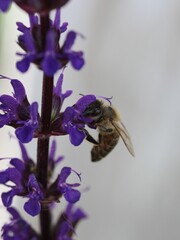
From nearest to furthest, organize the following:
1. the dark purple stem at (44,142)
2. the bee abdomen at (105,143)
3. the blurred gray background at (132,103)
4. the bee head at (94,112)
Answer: the dark purple stem at (44,142) → the bee head at (94,112) → the bee abdomen at (105,143) → the blurred gray background at (132,103)

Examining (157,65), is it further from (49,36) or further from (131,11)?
(49,36)

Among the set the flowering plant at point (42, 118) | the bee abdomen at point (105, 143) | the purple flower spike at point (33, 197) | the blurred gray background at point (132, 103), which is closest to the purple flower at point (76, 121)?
the flowering plant at point (42, 118)

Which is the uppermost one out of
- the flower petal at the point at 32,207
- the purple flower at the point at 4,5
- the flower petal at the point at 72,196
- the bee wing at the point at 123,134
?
the purple flower at the point at 4,5

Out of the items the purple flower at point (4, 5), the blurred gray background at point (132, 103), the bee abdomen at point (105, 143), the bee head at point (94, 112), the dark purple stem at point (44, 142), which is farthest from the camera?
the blurred gray background at point (132, 103)

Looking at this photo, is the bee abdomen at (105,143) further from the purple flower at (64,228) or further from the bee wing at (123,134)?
the purple flower at (64,228)

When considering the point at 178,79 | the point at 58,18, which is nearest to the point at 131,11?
the point at 178,79

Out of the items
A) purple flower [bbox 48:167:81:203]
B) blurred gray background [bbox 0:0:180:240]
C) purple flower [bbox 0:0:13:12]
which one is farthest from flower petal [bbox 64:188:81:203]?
blurred gray background [bbox 0:0:180:240]

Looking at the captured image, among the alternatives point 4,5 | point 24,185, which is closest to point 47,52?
point 4,5
